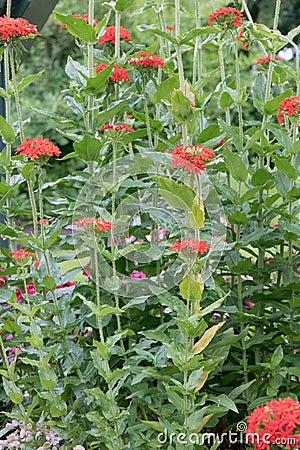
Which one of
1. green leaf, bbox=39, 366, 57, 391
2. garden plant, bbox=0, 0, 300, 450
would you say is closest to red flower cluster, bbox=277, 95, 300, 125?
garden plant, bbox=0, 0, 300, 450

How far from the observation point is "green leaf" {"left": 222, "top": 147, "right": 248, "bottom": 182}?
1439 mm

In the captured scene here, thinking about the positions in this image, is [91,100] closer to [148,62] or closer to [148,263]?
[148,62]

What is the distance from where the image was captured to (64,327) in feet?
4.90

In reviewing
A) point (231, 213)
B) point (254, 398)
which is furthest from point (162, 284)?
point (254, 398)

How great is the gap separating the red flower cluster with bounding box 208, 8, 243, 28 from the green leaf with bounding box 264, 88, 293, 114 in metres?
0.18

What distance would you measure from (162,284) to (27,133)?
186 inches

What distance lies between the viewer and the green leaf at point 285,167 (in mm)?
1432

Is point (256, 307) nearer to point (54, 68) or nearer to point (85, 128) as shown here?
point (85, 128)

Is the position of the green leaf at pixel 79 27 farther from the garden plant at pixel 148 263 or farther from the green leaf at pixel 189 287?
the green leaf at pixel 189 287

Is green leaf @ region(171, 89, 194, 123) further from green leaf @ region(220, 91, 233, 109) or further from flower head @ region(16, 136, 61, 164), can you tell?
green leaf @ region(220, 91, 233, 109)

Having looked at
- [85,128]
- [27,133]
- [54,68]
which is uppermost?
[85,128]

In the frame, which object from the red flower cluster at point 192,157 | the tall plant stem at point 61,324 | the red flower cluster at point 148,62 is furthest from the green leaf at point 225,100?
the tall plant stem at point 61,324

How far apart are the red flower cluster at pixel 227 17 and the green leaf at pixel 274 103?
0.18 meters

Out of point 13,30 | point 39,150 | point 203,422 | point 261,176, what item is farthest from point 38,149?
point 203,422
